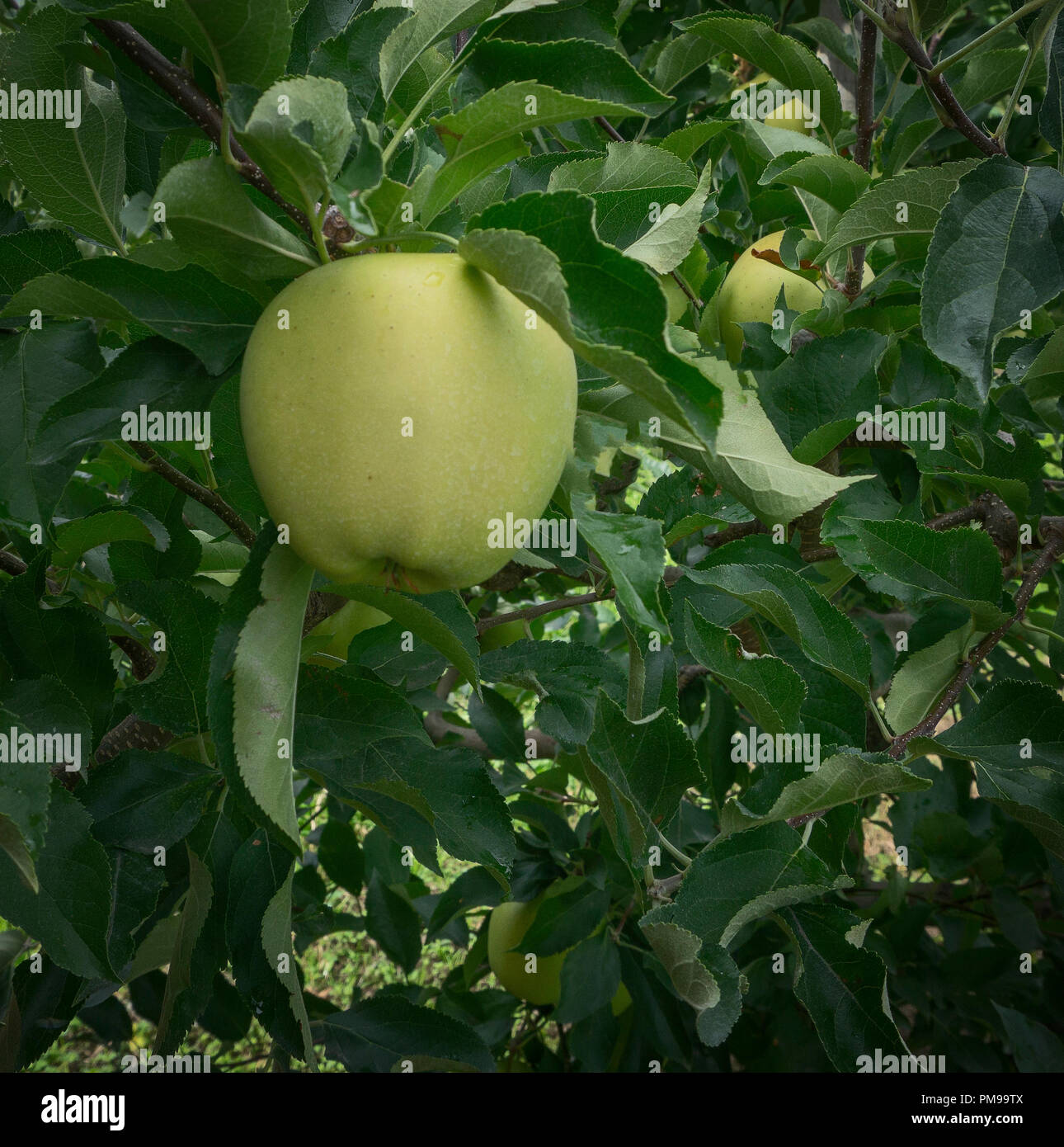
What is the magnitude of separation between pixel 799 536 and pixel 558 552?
1.50 ft

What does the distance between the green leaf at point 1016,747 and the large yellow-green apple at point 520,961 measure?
79cm

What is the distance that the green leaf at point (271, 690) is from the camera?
0.54 meters

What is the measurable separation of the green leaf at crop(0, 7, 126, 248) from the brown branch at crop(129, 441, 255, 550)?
0.58 feet

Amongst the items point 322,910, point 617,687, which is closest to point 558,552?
point 617,687

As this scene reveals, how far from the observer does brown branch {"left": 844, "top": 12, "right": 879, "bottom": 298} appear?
1092mm

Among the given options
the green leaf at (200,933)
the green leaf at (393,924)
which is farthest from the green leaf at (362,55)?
the green leaf at (393,924)

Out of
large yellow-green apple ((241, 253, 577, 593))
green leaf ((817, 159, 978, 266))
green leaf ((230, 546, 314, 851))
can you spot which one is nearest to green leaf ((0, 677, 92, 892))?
green leaf ((230, 546, 314, 851))

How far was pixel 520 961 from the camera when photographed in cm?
166

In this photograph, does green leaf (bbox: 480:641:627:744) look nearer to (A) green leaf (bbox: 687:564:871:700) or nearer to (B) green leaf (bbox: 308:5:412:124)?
(A) green leaf (bbox: 687:564:871:700)

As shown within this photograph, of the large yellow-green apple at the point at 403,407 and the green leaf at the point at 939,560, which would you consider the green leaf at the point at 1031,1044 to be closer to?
the green leaf at the point at 939,560

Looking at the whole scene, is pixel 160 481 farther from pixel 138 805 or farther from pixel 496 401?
pixel 496 401

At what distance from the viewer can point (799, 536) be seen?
1287 mm
